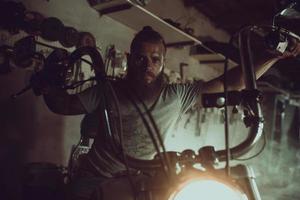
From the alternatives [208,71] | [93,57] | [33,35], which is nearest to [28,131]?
[33,35]

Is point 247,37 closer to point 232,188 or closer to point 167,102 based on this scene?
point 232,188

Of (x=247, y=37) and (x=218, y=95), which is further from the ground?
(x=247, y=37)

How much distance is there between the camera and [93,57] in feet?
3.97

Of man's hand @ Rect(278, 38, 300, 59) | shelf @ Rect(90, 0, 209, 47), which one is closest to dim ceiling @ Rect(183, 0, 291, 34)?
shelf @ Rect(90, 0, 209, 47)

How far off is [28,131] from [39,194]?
35.7 inches

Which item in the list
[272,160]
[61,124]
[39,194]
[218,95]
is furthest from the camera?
[272,160]

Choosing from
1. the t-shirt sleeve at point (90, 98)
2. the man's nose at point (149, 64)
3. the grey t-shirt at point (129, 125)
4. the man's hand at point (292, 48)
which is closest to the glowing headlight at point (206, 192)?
the man's hand at point (292, 48)

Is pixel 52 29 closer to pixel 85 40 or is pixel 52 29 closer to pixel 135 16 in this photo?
pixel 85 40

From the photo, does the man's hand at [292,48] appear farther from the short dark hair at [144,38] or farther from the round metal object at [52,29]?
the round metal object at [52,29]

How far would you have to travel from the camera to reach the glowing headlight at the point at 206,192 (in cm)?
91

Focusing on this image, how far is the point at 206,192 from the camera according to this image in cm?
95

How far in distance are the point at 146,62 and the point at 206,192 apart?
4.02ft

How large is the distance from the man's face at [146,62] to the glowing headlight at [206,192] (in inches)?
46.9

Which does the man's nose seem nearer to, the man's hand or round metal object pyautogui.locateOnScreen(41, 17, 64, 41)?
the man's hand
